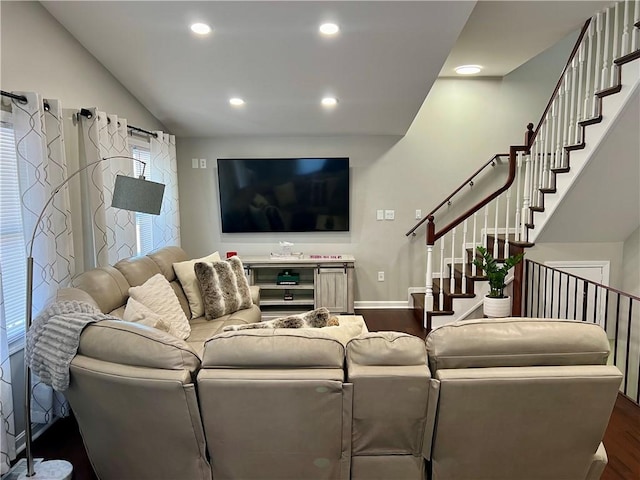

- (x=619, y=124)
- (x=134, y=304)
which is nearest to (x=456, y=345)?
(x=134, y=304)

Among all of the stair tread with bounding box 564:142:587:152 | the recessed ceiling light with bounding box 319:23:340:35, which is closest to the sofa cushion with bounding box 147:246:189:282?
the recessed ceiling light with bounding box 319:23:340:35

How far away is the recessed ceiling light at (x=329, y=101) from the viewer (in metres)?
3.86

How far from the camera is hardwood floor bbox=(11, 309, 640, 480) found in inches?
83.3

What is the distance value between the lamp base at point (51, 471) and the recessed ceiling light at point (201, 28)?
272 centimetres

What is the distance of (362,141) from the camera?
487cm

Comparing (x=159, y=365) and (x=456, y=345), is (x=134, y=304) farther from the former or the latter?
(x=456, y=345)

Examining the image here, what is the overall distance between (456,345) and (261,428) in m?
0.84

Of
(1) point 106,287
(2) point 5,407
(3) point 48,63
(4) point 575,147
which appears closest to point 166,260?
(1) point 106,287

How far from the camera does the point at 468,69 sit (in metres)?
4.44

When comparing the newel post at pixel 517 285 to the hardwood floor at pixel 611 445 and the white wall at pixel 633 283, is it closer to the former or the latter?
the white wall at pixel 633 283

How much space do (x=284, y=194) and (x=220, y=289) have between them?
5.92 ft

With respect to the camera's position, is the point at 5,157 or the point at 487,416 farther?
the point at 5,157

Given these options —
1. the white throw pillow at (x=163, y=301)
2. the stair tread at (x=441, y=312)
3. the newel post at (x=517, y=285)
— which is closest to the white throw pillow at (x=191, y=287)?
the white throw pillow at (x=163, y=301)

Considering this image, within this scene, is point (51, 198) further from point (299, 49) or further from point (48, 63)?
point (299, 49)
